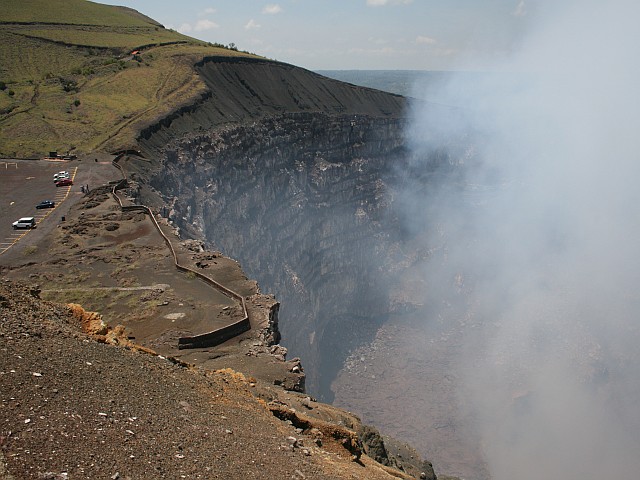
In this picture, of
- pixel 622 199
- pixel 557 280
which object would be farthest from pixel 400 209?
pixel 622 199

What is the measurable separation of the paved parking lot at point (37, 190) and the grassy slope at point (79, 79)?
3730mm

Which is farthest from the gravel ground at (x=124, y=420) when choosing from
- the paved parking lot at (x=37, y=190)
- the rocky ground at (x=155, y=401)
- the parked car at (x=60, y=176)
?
the parked car at (x=60, y=176)

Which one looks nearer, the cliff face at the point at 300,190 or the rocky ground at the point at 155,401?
the rocky ground at the point at 155,401

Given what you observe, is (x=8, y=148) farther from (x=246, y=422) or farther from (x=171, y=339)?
(x=246, y=422)

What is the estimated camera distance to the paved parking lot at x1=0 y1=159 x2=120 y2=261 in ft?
121

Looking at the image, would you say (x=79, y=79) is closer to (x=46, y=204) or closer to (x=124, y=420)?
(x=46, y=204)

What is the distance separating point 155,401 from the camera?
525 inches

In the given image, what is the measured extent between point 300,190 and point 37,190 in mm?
33772

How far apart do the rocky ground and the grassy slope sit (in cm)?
3419

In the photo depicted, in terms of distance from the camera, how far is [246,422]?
1427 centimetres

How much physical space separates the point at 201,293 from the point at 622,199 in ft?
291

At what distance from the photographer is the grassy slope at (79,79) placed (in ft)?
194

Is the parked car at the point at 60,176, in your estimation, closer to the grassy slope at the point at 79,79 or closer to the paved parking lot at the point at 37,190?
the paved parking lot at the point at 37,190

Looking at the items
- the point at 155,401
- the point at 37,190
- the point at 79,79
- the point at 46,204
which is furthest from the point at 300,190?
the point at 155,401
